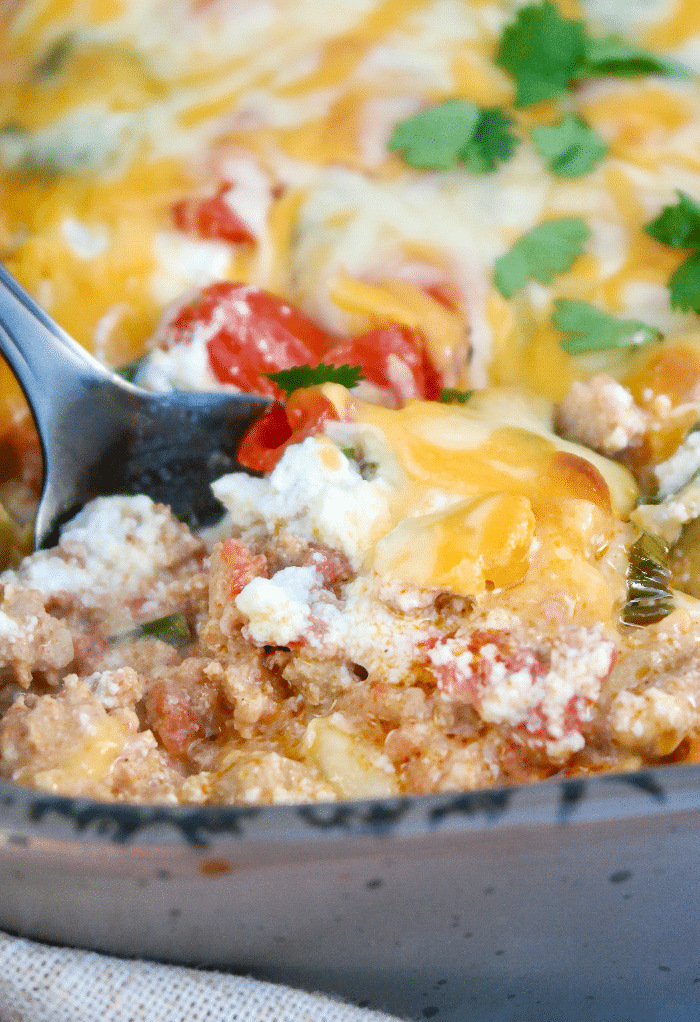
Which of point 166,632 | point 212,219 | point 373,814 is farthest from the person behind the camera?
point 212,219

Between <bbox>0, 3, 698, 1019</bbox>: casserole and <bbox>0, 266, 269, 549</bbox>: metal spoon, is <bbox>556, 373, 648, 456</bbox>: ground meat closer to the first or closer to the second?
<bbox>0, 3, 698, 1019</bbox>: casserole

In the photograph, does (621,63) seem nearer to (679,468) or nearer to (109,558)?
(679,468)

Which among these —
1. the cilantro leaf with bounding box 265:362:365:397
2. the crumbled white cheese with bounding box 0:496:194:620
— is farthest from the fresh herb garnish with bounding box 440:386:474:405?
the crumbled white cheese with bounding box 0:496:194:620

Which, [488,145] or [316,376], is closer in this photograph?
[316,376]

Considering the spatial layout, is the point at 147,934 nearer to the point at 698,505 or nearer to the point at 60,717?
the point at 60,717

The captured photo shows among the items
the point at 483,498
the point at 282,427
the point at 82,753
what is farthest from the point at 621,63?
the point at 82,753

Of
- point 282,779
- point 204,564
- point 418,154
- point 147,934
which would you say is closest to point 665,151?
point 418,154

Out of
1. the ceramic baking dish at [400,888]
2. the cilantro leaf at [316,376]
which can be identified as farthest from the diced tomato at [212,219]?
the ceramic baking dish at [400,888]
